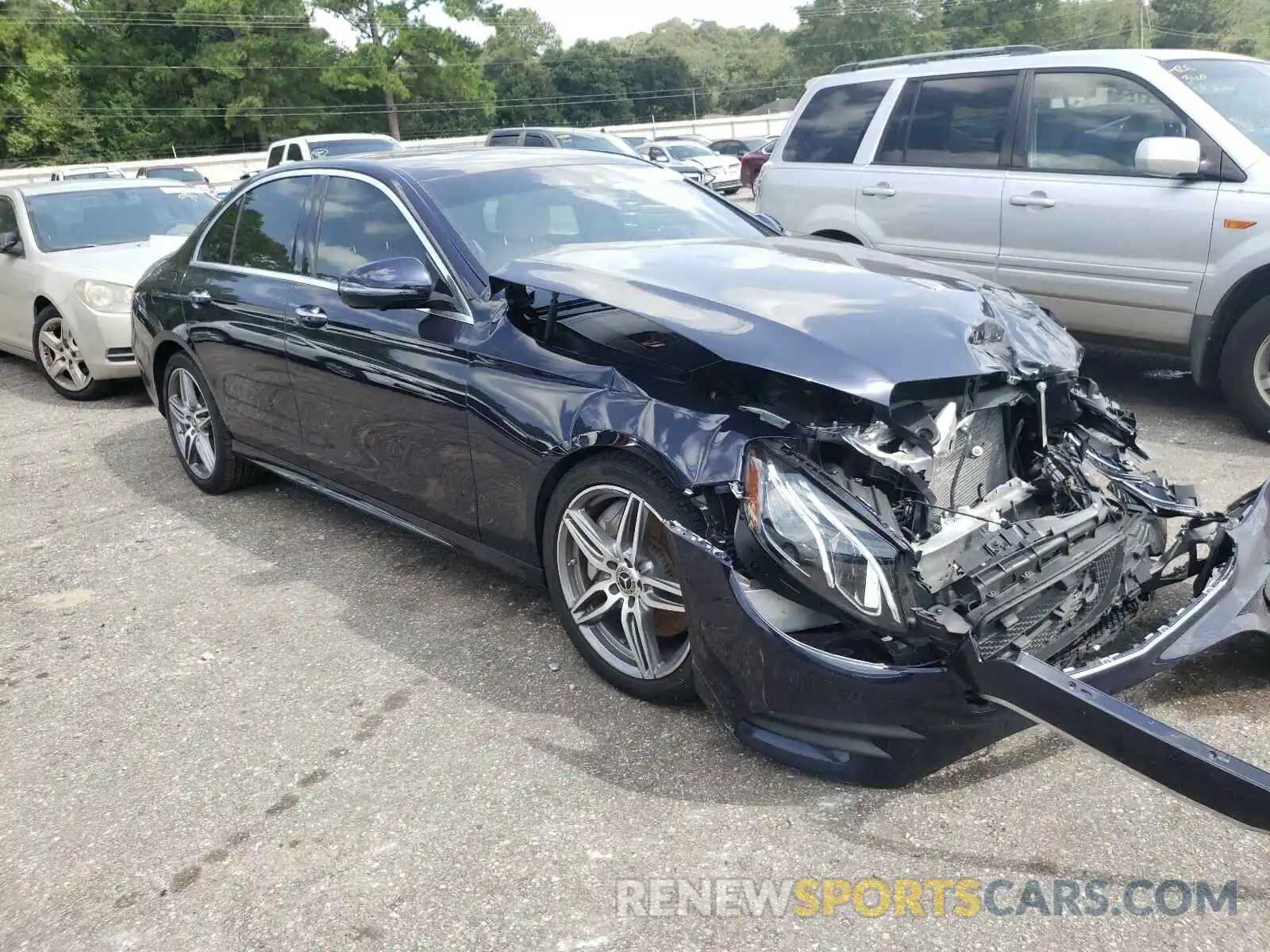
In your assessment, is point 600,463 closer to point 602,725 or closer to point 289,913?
point 602,725

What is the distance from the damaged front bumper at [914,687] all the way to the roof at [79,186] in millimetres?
8314

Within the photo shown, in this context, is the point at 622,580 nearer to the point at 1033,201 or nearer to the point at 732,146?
the point at 1033,201

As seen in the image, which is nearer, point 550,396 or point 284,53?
point 550,396

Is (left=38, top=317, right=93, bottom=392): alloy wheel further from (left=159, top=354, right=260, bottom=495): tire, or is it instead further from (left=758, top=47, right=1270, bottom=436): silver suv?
(left=758, top=47, right=1270, bottom=436): silver suv

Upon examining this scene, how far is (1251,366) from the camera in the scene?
536 centimetres

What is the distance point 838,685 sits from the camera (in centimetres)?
260

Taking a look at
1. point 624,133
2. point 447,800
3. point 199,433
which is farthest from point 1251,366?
point 624,133

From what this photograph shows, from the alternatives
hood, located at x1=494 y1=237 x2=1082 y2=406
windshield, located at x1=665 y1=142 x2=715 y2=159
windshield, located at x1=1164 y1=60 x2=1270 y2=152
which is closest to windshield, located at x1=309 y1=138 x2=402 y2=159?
windshield, located at x1=665 y1=142 x2=715 y2=159

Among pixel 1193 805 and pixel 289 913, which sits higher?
pixel 1193 805

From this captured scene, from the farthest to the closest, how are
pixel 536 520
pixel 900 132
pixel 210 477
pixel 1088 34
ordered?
pixel 1088 34 → pixel 900 132 → pixel 210 477 → pixel 536 520

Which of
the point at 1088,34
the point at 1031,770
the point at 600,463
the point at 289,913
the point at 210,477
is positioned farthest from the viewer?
the point at 1088,34

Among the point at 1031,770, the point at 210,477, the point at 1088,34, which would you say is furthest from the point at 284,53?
the point at 1031,770

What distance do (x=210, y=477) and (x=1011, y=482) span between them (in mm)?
4158

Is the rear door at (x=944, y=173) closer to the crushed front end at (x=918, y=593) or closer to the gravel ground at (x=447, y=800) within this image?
the crushed front end at (x=918, y=593)
